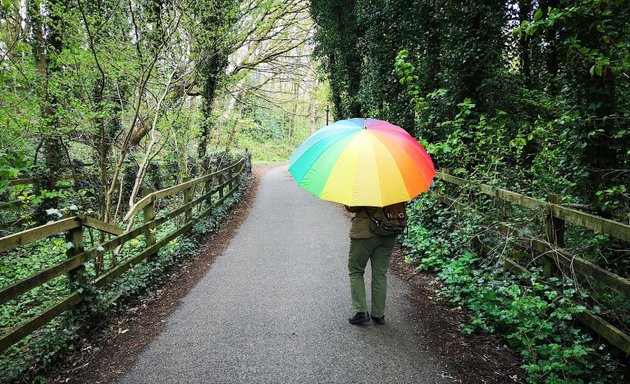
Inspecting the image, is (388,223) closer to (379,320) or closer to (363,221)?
(363,221)

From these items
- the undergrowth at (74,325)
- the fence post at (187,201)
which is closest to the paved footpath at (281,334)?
the undergrowth at (74,325)

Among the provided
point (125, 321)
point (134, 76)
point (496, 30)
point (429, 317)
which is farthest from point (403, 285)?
point (134, 76)

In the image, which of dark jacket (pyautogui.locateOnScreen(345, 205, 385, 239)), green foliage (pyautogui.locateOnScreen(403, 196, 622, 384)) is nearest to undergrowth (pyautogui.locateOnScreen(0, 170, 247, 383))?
dark jacket (pyautogui.locateOnScreen(345, 205, 385, 239))

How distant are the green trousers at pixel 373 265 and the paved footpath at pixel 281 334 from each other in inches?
11.4

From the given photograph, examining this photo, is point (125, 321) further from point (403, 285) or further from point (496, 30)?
point (496, 30)

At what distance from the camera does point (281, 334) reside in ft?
13.0

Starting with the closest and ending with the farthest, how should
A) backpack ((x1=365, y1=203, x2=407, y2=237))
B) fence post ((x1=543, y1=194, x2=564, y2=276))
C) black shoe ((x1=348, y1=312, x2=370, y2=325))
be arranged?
1. fence post ((x1=543, y1=194, x2=564, y2=276))
2. backpack ((x1=365, y1=203, x2=407, y2=237))
3. black shoe ((x1=348, y1=312, x2=370, y2=325))

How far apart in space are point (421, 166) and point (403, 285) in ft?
8.17

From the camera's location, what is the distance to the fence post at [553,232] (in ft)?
11.9

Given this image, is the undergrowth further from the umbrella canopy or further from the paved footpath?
the umbrella canopy

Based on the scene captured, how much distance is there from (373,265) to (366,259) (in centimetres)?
12

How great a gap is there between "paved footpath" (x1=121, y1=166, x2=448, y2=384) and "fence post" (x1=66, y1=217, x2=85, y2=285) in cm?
108

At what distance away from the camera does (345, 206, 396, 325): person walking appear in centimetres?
381

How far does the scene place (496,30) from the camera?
6.64 m
